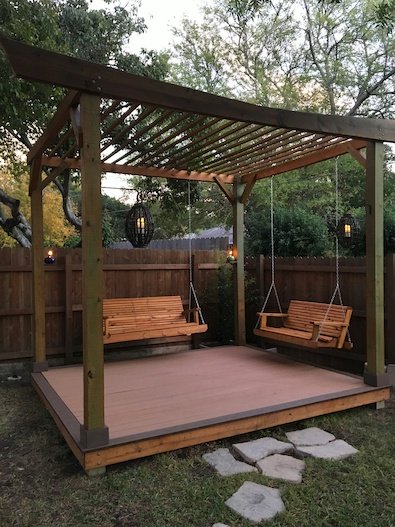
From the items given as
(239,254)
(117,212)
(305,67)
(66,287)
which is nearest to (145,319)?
(66,287)

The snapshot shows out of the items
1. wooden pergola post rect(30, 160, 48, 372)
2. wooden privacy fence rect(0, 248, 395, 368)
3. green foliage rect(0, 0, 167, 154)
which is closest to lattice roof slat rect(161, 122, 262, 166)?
wooden pergola post rect(30, 160, 48, 372)

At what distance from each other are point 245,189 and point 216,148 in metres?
1.61

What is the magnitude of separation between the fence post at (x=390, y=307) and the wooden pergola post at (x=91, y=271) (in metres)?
3.25

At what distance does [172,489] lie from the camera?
101 inches

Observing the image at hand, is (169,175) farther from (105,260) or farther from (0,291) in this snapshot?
(0,291)

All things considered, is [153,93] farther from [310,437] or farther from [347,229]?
[347,229]

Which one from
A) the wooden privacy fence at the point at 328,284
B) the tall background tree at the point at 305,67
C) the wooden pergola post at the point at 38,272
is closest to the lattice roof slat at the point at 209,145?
the wooden pergola post at the point at 38,272

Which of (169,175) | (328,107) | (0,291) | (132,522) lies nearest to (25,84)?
(169,175)

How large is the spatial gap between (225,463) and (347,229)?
4517 millimetres

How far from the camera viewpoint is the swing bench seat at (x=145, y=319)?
4.93 meters

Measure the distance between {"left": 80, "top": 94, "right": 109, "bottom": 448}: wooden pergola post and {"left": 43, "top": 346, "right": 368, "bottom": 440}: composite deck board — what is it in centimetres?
22

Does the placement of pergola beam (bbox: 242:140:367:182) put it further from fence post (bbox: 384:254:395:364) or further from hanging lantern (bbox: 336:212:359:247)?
hanging lantern (bbox: 336:212:359:247)

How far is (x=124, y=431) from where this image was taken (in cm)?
295

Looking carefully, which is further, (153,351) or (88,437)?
(153,351)
